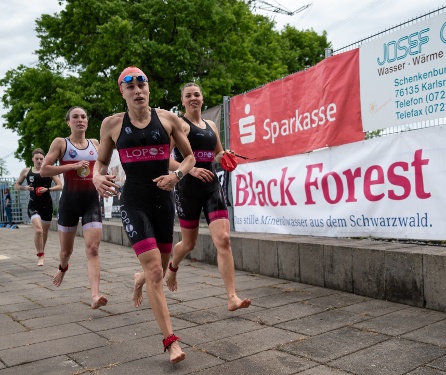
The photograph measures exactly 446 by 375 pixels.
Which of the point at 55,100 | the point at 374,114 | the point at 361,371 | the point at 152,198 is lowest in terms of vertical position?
the point at 361,371

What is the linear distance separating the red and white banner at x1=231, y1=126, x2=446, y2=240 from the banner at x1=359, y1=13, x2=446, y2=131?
0.24 metres

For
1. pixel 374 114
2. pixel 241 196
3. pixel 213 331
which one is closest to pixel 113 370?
pixel 213 331

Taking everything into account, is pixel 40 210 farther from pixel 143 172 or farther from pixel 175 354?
pixel 175 354

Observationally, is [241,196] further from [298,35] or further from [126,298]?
[298,35]

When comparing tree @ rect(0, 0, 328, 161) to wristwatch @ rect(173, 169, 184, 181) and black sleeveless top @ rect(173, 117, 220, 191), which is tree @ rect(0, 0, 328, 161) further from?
wristwatch @ rect(173, 169, 184, 181)

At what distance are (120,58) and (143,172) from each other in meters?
22.5

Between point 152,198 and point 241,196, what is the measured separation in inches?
171

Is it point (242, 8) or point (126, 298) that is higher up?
point (242, 8)

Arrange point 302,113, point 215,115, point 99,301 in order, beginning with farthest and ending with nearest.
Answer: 1. point 215,115
2. point 302,113
3. point 99,301

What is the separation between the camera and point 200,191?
5320 mm

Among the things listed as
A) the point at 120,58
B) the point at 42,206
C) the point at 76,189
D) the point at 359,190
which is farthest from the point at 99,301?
the point at 120,58

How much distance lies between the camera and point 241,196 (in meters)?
8.26

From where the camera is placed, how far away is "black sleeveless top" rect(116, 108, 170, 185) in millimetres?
3961

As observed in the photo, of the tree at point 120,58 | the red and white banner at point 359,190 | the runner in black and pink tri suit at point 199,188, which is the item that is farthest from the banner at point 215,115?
the tree at point 120,58
